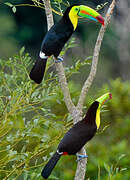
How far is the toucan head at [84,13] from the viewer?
1.64 meters

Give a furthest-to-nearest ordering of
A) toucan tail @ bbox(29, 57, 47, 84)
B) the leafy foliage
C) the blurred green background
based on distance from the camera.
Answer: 1. the blurred green background
2. the leafy foliage
3. toucan tail @ bbox(29, 57, 47, 84)

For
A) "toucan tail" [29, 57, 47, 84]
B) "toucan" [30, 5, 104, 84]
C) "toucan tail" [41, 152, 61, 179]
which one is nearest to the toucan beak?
"toucan" [30, 5, 104, 84]

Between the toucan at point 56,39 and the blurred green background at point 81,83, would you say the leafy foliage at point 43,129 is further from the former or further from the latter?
the toucan at point 56,39

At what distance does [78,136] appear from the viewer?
1.67m

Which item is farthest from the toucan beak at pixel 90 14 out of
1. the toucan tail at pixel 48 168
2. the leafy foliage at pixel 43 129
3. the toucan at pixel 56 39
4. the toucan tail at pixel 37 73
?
the toucan tail at pixel 48 168

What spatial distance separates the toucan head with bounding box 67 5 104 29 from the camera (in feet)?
5.39

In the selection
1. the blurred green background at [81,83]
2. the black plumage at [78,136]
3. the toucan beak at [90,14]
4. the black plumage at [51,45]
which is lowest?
the blurred green background at [81,83]

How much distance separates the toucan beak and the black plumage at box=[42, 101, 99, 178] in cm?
34

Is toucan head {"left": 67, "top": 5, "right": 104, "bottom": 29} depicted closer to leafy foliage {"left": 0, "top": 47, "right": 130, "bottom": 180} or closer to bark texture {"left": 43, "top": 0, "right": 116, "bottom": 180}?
bark texture {"left": 43, "top": 0, "right": 116, "bottom": 180}

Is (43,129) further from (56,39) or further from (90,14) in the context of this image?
(90,14)

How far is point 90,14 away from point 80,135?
497mm

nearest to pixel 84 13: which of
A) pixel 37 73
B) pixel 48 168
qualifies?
pixel 37 73

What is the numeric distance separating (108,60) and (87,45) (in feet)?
1.43

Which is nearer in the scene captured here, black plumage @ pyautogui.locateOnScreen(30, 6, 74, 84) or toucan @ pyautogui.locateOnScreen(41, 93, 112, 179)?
toucan @ pyautogui.locateOnScreen(41, 93, 112, 179)
